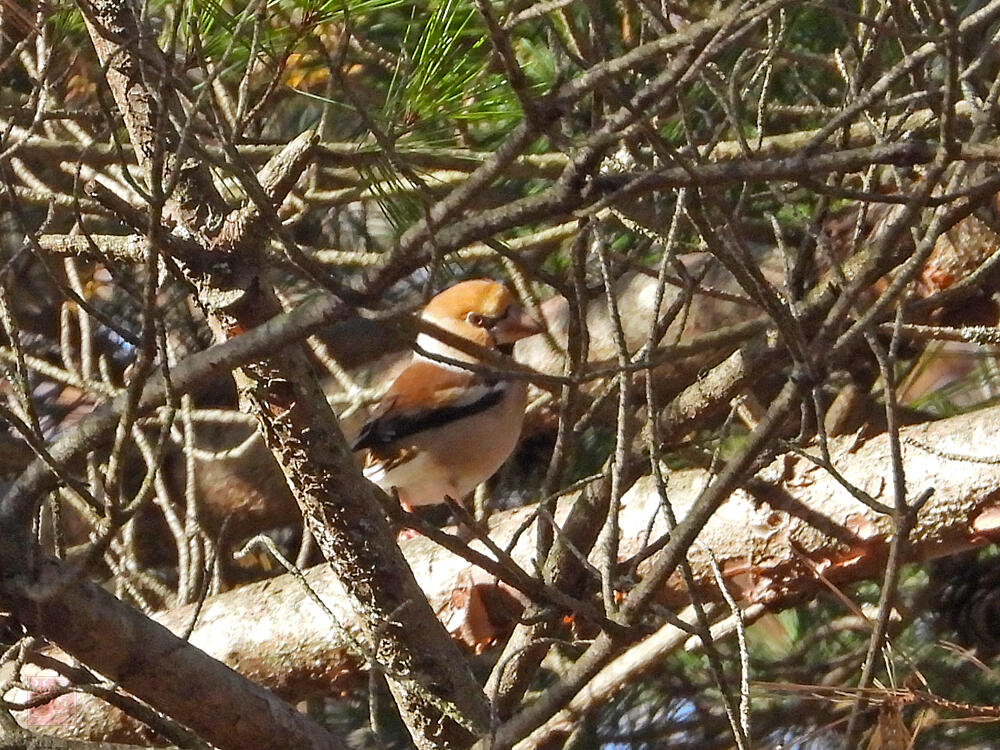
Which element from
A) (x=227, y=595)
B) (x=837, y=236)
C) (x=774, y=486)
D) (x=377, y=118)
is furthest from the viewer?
(x=837, y=236)

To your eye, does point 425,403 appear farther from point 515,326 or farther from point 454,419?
point 515,326

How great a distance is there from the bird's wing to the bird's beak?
0.12 metres

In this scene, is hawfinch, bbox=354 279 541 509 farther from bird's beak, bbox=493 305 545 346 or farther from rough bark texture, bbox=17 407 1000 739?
rough bark texture, bbox=17 407 1000 739

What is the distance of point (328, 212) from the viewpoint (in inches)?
144

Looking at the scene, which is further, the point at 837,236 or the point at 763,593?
the point at 837,236

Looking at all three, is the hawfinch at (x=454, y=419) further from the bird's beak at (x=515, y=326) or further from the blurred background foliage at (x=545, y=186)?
the blurred background foliage at (x=545, y=186)

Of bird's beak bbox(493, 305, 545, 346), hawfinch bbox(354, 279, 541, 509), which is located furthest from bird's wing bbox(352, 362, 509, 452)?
bird's beak bbox(493, 305, 545, 346)

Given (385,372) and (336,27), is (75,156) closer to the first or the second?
(336,27)

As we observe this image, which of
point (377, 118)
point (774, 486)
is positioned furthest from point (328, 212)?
point (774, 486)

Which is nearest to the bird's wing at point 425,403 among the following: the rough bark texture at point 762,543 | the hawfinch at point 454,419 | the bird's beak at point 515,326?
the hawfinch at point 454,419

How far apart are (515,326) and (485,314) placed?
3.1 inches

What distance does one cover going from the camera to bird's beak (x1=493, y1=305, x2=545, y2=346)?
9.96 feet

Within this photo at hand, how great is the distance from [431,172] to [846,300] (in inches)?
51.1

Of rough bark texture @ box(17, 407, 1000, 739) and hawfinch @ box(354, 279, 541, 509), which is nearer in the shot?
rough bark texture @ box(17, 407, 1000, 739)
